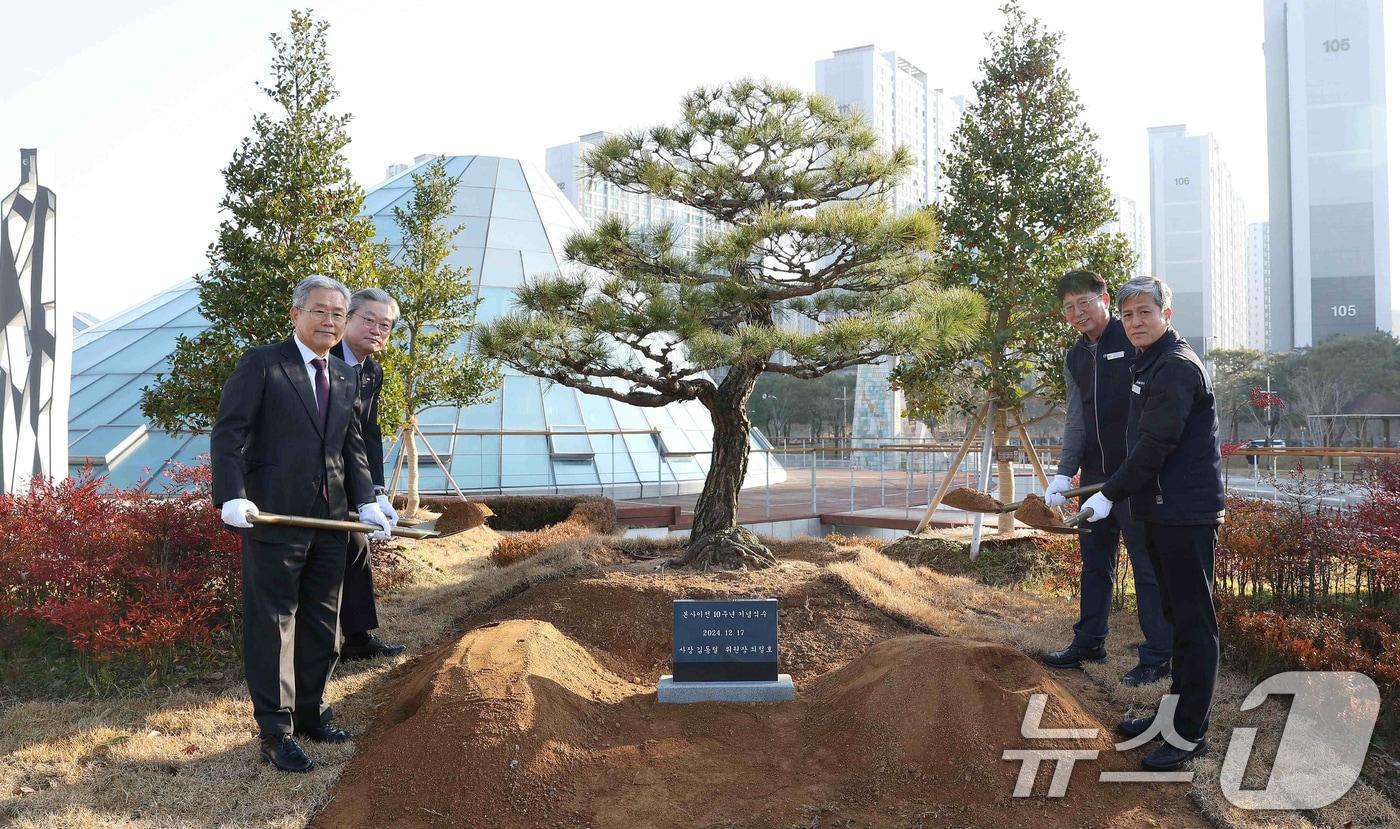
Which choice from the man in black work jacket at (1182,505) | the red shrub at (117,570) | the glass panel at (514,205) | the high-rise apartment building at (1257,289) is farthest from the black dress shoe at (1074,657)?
the high-rise apartment building at (1257,289)

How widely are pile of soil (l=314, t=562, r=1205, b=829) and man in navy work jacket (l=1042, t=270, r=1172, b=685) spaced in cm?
110

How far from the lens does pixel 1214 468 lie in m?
3.37

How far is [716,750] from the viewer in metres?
3.57

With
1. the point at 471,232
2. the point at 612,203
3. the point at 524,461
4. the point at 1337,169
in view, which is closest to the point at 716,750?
the point at 524,461

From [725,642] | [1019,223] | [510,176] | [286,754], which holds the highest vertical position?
[510,176]

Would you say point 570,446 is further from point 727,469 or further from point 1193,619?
point 1193,619

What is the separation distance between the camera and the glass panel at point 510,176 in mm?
20125

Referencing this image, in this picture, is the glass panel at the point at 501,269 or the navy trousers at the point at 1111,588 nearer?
the navy trousers at the point at 1111,588

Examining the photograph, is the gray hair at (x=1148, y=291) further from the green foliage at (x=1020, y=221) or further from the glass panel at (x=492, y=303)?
the glass panel at (x=492, y=303)

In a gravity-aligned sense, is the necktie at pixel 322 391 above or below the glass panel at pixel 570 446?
above

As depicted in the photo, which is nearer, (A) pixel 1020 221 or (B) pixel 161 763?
(B) pixel 161 763

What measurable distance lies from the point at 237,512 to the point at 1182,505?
3502 millimetres

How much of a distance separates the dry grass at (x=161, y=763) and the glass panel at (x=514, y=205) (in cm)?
1574

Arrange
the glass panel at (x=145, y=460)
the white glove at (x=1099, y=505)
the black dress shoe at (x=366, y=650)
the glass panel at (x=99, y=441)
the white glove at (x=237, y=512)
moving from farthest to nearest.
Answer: the glass panel at (x=99, y=441) < the glass panel at (x=145, y=460) < the black dress shoe at (x=366, y=650) < the white glove at (x=1099, y=505) < the white glove at (x=237, y=512)
